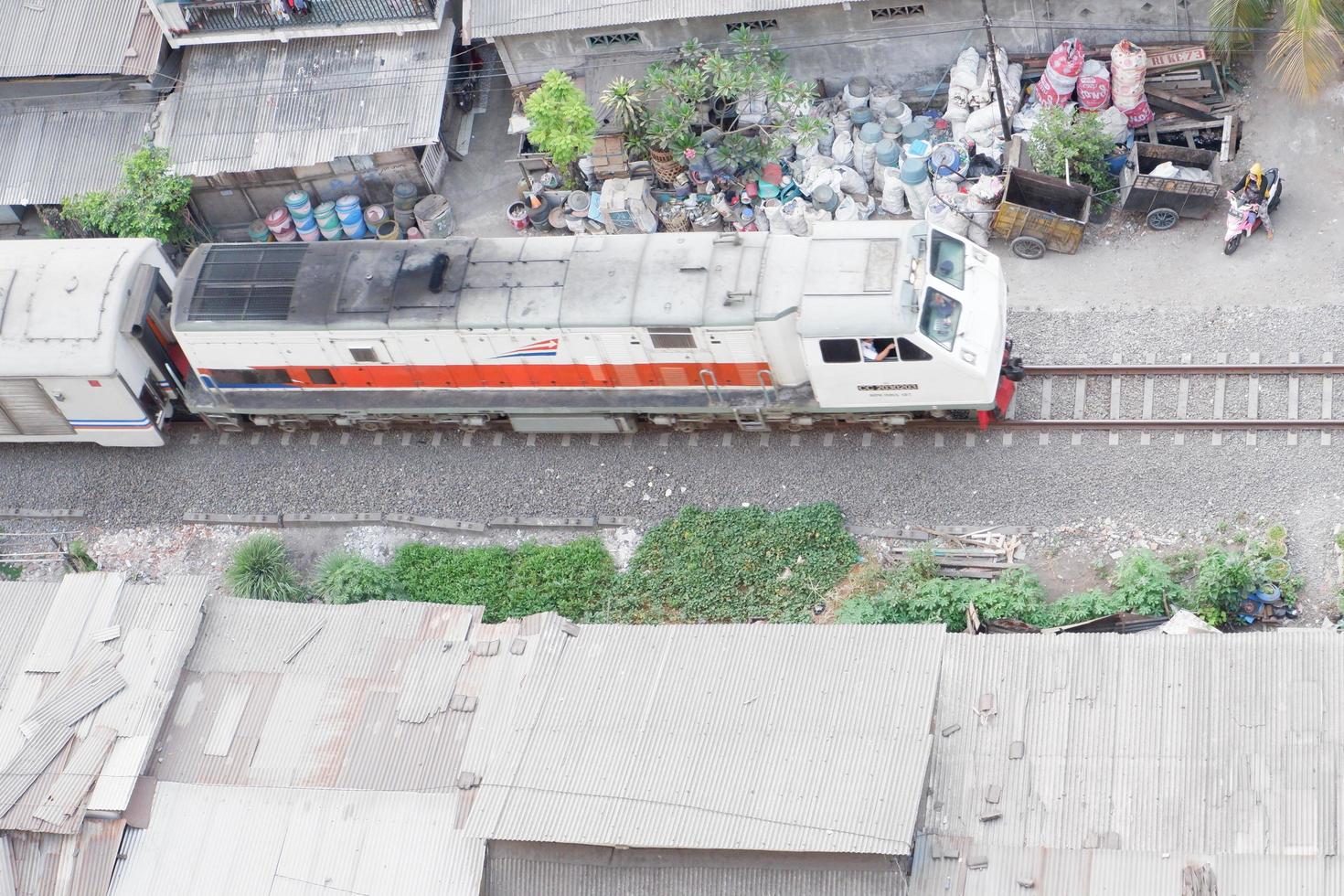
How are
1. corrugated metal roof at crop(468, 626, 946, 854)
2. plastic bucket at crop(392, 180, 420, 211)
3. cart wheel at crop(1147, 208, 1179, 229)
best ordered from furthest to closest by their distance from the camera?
1. plastic bucket at crop(392, 180, 420, 211)
2. cart wheel at crop(1147, 208, 1179, 229)
3. corrugated metal roof at crop(468, 626, 946, 854)

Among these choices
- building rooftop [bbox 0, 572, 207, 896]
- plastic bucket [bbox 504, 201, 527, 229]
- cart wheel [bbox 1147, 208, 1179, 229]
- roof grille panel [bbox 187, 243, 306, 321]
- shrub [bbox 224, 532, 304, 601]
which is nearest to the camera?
building rooftop [bbox 0, 572, 207, 896]

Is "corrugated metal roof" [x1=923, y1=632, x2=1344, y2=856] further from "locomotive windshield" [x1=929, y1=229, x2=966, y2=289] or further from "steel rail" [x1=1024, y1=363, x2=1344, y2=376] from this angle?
"steel rail" [x1=1024, y1=363, x2=1344, y2=376]

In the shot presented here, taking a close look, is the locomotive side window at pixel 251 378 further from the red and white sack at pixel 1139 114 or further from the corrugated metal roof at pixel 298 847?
the red and white sack at pixel 1139 114

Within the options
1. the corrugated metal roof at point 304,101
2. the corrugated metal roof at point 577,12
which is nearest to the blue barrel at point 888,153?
the corrugated metal roof at point 577,12

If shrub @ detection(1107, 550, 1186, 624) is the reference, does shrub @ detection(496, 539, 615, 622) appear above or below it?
below

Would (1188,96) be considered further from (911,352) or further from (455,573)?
(455,573)

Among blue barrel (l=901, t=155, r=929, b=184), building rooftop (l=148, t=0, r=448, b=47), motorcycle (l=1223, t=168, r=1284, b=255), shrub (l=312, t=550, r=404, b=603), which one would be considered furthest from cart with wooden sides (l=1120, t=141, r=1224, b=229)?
shrub (l=312, t=550, r=404, b=603)

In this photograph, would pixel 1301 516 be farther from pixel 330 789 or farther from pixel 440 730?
pixel 330 789
